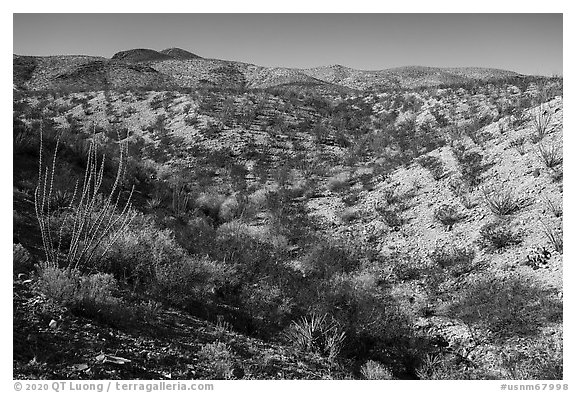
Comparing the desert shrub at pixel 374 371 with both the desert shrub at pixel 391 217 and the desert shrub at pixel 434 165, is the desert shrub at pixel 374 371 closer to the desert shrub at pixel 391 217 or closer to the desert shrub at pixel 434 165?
the desert shrub at pixel 391 217

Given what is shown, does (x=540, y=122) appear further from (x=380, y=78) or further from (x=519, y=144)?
(x=380, y=78)

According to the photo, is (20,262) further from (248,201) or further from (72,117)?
(72,117)

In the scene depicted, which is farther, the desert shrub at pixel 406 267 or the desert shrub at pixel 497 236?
the desert shrub at pixel 406 267

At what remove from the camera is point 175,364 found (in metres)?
5.23

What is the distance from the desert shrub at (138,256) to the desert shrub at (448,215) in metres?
6.92

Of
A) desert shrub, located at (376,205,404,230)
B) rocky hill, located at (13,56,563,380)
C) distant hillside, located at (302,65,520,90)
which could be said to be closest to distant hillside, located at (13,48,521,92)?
distant hillside, located at (302,65,520,90)

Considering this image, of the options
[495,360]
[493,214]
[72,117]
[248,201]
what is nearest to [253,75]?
[72,117]

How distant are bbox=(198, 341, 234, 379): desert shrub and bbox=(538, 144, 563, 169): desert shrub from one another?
32.9 feet

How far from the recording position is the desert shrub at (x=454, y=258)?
8.64 meters

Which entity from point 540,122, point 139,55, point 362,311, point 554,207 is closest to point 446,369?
point 362,311

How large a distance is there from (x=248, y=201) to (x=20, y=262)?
8.44m

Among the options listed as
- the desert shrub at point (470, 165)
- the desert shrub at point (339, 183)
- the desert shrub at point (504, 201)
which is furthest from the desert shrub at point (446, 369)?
the desert shrub at point (339, 183)

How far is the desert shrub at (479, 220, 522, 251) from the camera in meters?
8.82

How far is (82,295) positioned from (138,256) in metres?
1.90
